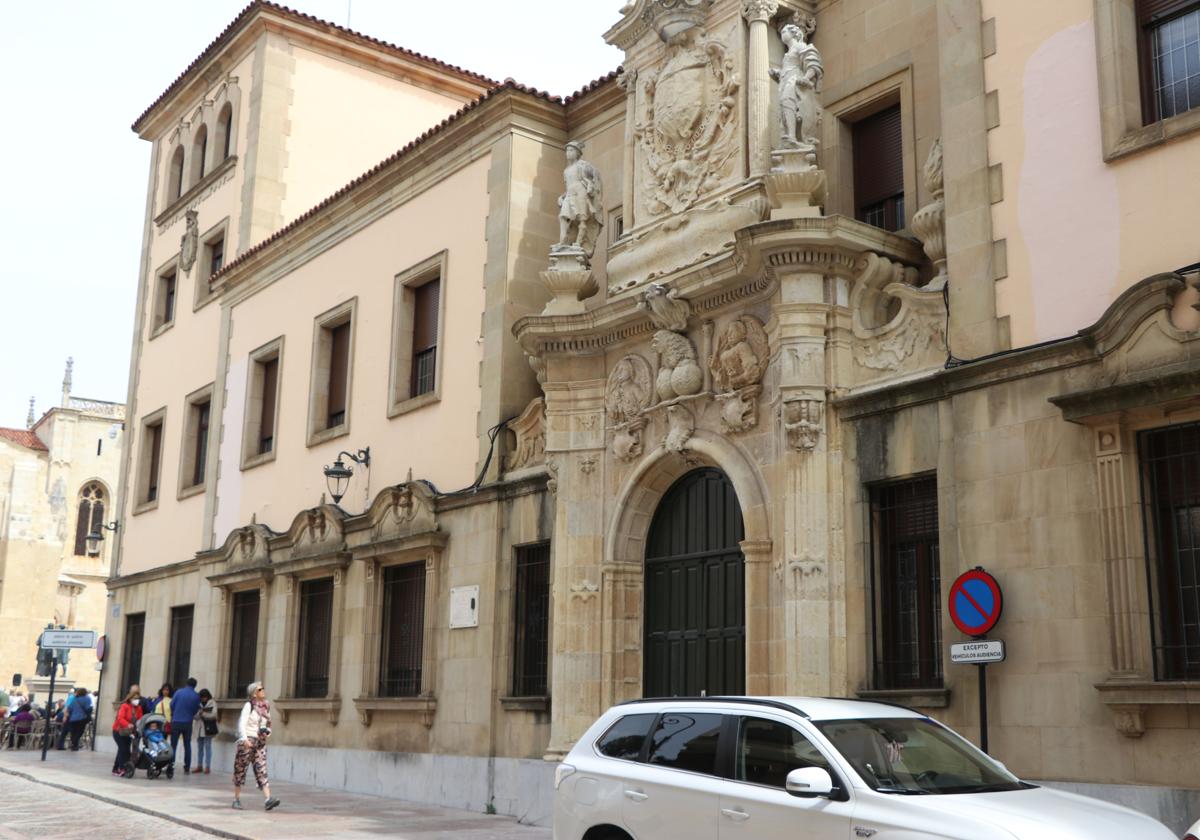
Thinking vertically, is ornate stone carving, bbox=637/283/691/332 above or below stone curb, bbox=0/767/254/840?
above

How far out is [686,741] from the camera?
829 cm

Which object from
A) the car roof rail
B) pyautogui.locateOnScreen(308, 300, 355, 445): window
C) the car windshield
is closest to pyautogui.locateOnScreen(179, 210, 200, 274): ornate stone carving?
pyautogui.locateOnScreen(308, 300, 355, 445): window

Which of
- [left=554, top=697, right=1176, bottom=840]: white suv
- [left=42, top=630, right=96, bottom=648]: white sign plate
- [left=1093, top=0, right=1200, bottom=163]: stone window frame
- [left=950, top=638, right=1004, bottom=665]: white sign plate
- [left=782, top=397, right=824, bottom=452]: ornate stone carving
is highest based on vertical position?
[left=1093, top=0, right=1200, bottom=163]: stone window frame

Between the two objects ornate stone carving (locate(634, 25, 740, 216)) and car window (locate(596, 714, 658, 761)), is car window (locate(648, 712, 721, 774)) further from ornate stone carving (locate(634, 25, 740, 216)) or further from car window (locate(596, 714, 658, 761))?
ornate stone carving (locate(634, 25, 740, 216))

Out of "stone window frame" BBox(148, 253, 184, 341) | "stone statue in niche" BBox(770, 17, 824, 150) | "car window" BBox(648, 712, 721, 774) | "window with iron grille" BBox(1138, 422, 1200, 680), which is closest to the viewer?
"car window" BBox(648, 712, 721, 774)

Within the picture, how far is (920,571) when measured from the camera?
1191cm

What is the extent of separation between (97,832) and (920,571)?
9179 millimetres

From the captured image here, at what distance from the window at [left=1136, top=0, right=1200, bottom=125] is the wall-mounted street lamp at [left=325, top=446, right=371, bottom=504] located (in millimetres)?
13016

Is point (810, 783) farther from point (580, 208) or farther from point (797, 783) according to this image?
point (580, 208)

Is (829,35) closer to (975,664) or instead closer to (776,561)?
(776,561)

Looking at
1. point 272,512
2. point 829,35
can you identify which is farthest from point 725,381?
point 272,512

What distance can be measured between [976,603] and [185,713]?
1606 cm

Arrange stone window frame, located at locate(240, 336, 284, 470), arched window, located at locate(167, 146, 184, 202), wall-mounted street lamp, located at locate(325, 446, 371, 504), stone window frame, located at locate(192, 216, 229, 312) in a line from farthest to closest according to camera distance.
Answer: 1. arched window, located at locate(167, 146, 184, 202)
2. stone window frame, located at locate(192, 216, 229, 312)
3. stone window frame, located at locate(240, 336, 284, 470)
4. wall-mounted street lamp, located at locate(325, 446, 371, 504)

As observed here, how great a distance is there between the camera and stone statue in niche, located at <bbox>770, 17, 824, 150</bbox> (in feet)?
43.7
